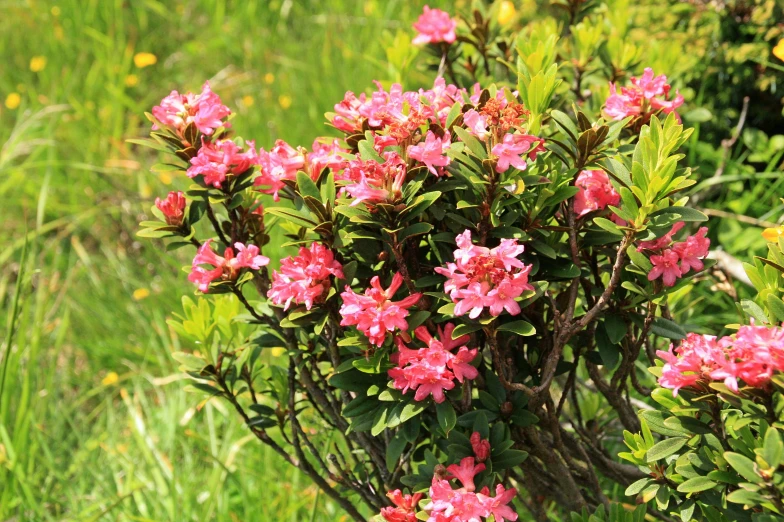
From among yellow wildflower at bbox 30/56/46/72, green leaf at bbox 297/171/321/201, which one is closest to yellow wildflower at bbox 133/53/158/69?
yellow wildflower at bbox 30/56/46/72

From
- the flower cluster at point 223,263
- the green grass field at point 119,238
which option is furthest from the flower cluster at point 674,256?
the green grass field at point 119,238

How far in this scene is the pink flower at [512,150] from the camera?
4.00ft

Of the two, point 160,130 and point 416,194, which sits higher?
point 160,130

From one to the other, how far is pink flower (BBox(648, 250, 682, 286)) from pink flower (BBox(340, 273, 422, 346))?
0.40m

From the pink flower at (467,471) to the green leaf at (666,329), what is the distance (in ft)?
1.31

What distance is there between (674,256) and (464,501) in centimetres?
52

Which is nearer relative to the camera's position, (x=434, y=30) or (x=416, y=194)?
(x=416, y=194)

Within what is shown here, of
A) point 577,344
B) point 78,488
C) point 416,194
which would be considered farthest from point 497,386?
point 78,488

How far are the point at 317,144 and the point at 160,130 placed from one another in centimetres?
30

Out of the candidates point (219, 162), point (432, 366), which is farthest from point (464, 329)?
point (219, 162)

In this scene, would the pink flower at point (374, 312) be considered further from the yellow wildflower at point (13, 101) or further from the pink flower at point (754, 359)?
the yellow wildflower at point (13, 101)

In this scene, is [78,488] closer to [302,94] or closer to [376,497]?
[376,497]

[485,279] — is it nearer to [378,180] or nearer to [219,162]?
[378,180]

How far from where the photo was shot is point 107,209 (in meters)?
3.89
